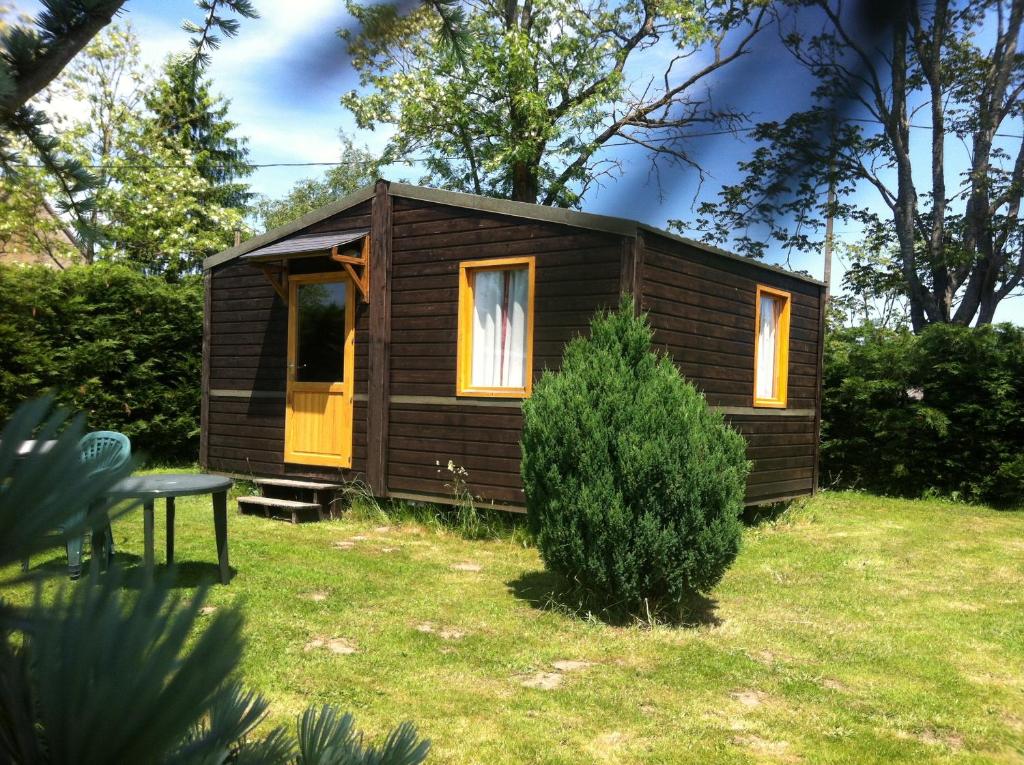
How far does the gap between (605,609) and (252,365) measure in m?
6.35

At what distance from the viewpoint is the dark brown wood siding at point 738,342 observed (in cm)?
762

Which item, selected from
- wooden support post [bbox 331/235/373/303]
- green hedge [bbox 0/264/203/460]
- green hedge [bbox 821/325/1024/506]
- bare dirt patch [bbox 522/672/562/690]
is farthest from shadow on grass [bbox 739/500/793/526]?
green hedge [bbox 0/264/203/460]

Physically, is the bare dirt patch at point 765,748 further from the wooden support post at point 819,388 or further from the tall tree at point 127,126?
the wooden support post at point 819,388

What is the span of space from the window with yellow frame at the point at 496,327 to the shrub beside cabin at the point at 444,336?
0.01 metres

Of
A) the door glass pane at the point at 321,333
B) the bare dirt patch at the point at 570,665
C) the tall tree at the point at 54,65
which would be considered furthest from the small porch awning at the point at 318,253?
the tall tree at the point at 54,65

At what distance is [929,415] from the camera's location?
1085 centimetres

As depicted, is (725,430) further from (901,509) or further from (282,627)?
(901,509)

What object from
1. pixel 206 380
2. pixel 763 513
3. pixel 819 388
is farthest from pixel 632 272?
pixel 206 380

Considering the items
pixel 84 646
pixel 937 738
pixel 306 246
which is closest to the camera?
pixel 84 646

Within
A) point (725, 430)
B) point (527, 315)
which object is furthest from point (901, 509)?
Answer: point (725, 430)

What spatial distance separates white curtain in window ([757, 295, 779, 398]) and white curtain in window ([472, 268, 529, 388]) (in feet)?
9.65

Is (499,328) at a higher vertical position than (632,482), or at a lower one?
higher

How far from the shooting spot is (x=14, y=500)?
0.33 metres

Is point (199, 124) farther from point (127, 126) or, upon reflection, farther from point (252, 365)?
point (252, 365)
